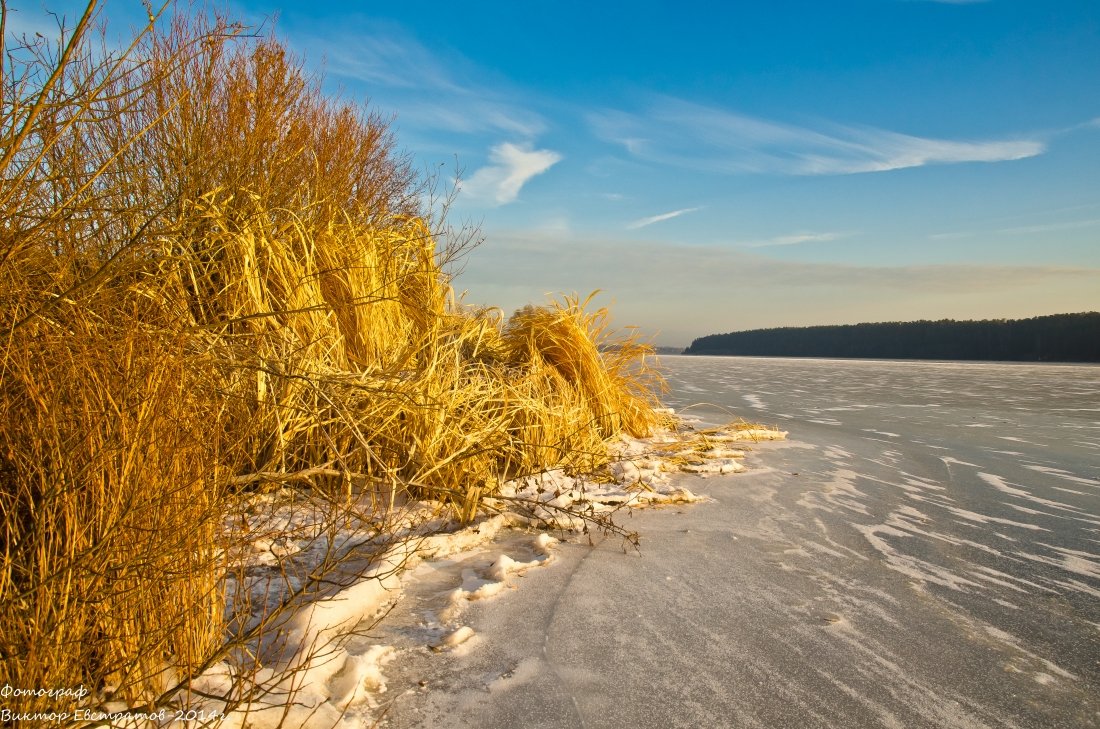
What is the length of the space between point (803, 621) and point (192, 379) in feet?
4.62

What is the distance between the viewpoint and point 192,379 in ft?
4.03

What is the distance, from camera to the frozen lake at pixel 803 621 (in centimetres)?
117

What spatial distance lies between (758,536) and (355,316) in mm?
1840

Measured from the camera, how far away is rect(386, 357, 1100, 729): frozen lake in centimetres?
117

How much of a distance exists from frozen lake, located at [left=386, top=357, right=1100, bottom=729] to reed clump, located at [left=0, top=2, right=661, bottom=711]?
483 millimetres

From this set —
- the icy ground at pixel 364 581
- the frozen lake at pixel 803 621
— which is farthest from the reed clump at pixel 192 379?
the frozen lake at pixel 803 621

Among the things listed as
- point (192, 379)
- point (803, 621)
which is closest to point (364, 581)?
point (192, 379)

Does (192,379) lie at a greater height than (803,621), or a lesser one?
greater

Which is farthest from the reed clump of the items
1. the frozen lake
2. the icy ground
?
the frozen lake

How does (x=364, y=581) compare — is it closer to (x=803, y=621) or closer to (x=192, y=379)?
(x=192, y=379)

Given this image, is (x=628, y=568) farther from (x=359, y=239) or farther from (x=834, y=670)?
(x=359, y=239)

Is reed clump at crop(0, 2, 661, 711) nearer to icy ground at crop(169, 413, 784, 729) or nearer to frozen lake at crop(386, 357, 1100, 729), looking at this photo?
icy ground at crop(169, 413, 784, 729)

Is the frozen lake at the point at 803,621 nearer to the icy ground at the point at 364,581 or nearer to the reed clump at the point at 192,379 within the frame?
the icy ground at the point at 364,581

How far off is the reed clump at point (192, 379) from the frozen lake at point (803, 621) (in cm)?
48
